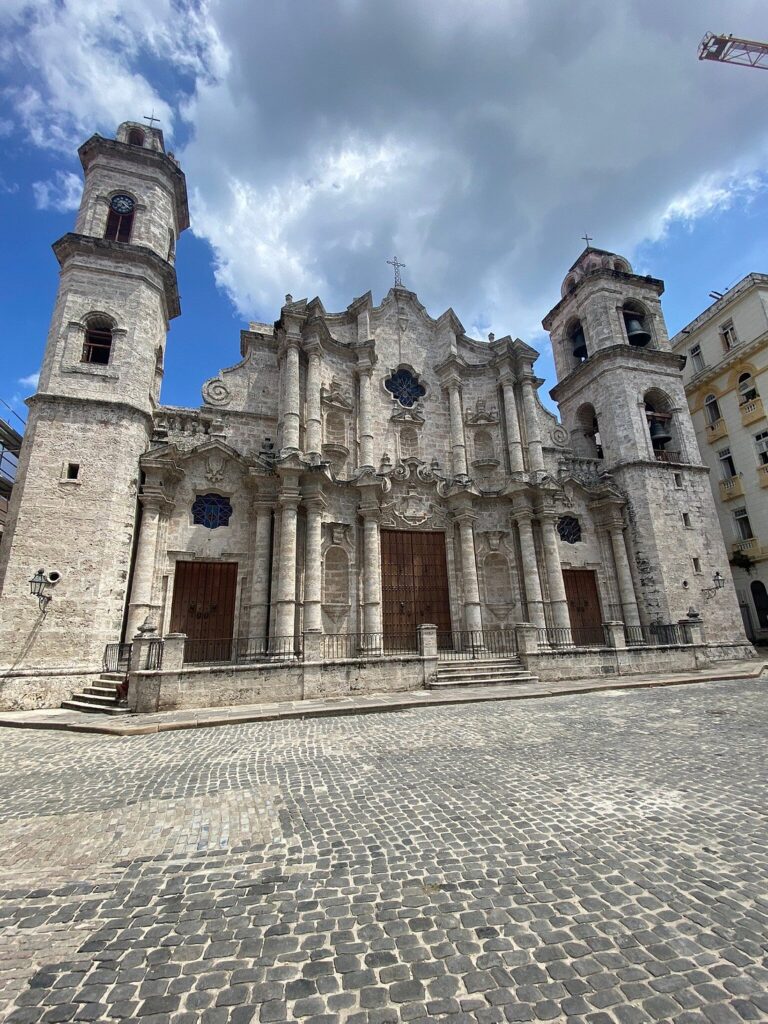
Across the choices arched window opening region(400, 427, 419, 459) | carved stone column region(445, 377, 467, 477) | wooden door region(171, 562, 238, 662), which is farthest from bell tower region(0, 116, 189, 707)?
carved stone column region(445, 377, 467, 477)

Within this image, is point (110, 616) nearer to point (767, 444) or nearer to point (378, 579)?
point (378, 579)

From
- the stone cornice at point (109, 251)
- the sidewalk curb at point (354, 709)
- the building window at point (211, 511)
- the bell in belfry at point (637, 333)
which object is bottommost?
the sidewalk curb at point (354, 709)

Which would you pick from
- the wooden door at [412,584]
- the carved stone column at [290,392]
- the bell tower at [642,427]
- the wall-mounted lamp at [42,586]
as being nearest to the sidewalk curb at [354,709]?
the wall-mounted lamp at [42,586]

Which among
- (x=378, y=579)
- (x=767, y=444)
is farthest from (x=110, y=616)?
(x=767, y=444)

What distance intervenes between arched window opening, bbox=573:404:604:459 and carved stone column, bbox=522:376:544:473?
15.2ft

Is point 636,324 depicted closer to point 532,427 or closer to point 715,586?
point 532,427

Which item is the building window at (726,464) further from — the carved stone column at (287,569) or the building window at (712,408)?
the carved stone column at (287,569)

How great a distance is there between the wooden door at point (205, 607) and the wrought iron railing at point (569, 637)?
10.9 m

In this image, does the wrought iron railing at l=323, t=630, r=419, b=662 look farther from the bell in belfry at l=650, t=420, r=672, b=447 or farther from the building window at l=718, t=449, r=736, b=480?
the building window at l=718, t=449, r=736, b=480

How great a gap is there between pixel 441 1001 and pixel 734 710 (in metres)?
9.84

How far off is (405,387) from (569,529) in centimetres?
980

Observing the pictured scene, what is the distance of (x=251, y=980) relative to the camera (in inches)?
99.0

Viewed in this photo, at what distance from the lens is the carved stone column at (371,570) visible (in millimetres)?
16297

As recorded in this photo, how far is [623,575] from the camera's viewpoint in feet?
65.5
